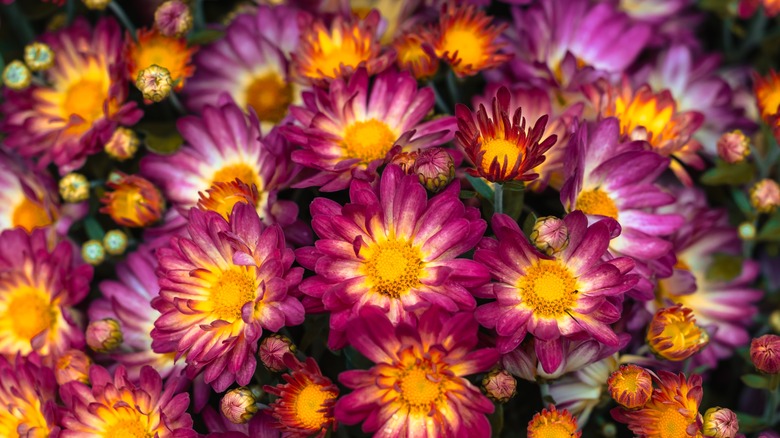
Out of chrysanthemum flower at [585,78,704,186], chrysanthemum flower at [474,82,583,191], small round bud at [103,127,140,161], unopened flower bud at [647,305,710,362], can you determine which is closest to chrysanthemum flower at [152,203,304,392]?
small round bud at [103,127,140,161]

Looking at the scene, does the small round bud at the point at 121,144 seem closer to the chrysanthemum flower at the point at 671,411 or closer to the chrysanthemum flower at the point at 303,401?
the chrysanthemum flower at the point at 303,401

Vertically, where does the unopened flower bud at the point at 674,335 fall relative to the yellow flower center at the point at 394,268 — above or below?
below

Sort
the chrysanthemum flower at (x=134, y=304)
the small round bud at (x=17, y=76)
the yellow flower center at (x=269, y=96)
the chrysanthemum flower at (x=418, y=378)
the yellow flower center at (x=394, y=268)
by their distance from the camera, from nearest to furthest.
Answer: the chrysanthemum flower at (x=418, y=378) < the yellow flower center at (x=394, y=268) < the chrysanthemum flower at (x=134, y=304) < the small round bud at (x=17, y=76) < the yellow flower center at (x=269, y=96)

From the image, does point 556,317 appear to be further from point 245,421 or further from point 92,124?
point 92,124

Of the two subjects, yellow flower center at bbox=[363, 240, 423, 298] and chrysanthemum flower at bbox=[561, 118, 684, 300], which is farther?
chrysanthemum flower at bbox=[561, 118, 684, 300]

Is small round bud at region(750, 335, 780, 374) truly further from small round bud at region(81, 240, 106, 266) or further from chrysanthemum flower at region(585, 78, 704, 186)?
small round bud at region(81, 240, 106, 266)

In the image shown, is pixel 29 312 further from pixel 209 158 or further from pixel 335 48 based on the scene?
pixel 335 48

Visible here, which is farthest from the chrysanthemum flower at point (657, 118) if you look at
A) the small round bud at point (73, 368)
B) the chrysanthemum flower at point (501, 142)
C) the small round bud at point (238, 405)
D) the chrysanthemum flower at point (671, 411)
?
the small round bud at point (73, 368)
